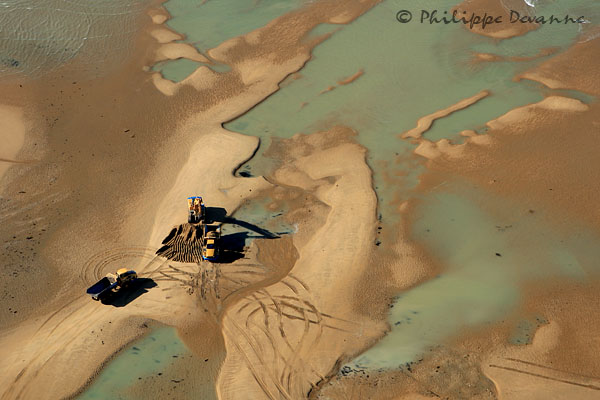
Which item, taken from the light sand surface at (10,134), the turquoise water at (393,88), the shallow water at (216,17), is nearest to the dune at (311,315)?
the turquoise water at (393,88)

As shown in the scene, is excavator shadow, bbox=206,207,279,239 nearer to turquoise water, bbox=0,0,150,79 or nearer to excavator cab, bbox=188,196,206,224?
excavator cab, bbox=188,196,206,224

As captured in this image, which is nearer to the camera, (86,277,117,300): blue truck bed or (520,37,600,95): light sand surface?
(86,277,117,300): blue truck bed

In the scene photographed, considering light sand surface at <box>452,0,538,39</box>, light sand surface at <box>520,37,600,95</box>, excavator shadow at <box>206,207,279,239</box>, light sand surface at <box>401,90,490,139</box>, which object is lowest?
excavator shadow at <box>206,207,279,239</box>

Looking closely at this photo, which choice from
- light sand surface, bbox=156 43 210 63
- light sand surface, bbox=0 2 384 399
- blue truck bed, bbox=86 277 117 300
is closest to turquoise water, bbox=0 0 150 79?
light sand surface, bbox=0 2 384 399

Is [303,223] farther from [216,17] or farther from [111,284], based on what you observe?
[216,17]

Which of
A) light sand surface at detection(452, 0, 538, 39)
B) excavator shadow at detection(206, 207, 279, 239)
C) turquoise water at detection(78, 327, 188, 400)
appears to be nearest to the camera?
turquoise water at detection(78, 327, 188, 400)

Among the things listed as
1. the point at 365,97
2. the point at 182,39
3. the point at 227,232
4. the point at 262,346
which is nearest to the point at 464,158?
the point at 365,97
